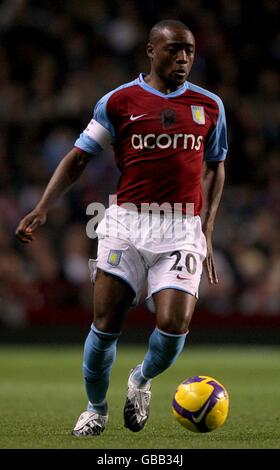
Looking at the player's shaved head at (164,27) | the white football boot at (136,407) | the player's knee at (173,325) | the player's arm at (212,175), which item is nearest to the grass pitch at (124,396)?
the white football boot at (136,407)

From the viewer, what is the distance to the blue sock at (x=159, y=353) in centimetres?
663

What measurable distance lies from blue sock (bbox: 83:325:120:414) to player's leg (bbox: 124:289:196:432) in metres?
0.19

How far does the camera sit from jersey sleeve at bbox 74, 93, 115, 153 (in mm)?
6875

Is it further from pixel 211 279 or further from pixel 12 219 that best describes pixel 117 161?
pixel 12 219

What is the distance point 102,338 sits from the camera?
6.72 meters

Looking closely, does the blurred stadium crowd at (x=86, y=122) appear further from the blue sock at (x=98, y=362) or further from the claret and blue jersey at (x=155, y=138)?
the claret and blue jersey at (x=155, y=138)

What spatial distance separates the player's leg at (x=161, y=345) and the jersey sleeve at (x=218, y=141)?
3.38ft

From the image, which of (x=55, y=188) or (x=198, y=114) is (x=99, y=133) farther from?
(x=198, y=114)

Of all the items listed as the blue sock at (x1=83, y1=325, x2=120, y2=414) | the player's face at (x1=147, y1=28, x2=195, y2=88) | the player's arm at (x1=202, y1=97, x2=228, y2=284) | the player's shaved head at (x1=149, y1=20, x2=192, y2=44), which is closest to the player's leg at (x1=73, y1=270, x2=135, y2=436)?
the blue sock at (x1=83, y1=325, x2=120, y2=414)

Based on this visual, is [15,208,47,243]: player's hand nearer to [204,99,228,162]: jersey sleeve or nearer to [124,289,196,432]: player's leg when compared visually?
[124,289,196,432]: player's leg

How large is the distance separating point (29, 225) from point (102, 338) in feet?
2.57
